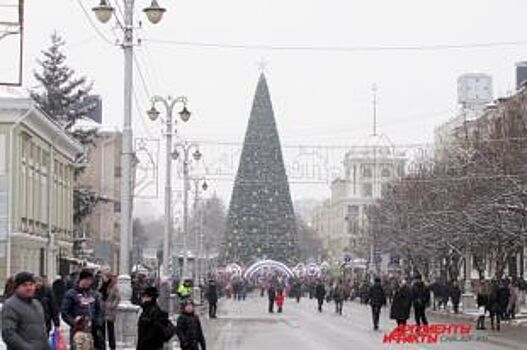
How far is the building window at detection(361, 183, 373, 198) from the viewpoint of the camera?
148750mm

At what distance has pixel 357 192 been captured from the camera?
6506 inches

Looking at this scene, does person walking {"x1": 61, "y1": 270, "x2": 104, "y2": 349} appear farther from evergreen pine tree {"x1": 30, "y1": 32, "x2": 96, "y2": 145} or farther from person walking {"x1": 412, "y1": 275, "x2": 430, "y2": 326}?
evergreen pine tree {"x1": 30, "y1": 32, "x2": 96, "y2": 145}

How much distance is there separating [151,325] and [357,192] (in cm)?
15053

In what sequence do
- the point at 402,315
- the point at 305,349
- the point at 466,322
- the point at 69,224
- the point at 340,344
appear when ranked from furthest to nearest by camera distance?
the point at 69,224, the point at 466,322, the point at 402,315, the point at 340,344, the point at 305,349

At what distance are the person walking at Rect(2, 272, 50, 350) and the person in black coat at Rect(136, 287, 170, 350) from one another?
10.5 ft

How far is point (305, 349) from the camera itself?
2967 cm

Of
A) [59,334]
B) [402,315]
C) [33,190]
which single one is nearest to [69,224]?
[33,190]

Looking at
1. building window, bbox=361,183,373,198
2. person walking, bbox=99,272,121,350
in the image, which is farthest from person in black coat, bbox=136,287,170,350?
building window, bbox=361,183,373,198

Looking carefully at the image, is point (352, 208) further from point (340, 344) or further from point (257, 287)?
point (340, 344)

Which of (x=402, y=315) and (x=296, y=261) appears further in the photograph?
(x=296, y=261)

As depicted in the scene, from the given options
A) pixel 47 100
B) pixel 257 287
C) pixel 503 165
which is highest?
pixel 47 100

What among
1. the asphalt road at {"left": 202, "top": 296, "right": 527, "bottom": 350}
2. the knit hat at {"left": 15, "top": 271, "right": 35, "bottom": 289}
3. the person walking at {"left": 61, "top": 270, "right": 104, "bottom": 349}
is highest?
the knit hat at {"left": 15, "top": 271, "right": 35, "bottom": 289}

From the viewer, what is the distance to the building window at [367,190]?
14875 centimetres

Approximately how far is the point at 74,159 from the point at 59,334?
185 feet
